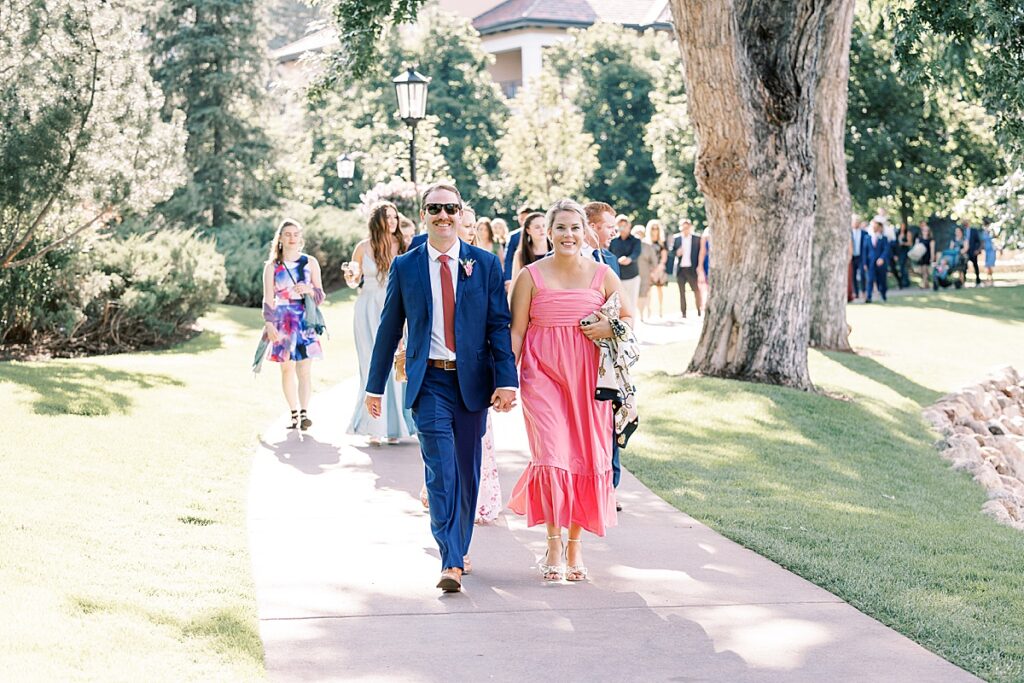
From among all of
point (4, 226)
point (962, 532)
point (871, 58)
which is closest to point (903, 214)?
point (871, 58)

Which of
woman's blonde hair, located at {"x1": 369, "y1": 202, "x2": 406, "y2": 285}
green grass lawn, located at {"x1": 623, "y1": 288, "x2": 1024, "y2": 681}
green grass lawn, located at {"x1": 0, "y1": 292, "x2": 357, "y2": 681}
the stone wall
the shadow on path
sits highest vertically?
woman's blonde hair, located at {"x1": 369, "y1": 202, "x2": 406, "y2": 285}

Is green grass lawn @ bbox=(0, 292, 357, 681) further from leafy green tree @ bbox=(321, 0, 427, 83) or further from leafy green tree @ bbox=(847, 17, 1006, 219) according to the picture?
leafy green tree @ bbox=(847, 17, 1006, 219)

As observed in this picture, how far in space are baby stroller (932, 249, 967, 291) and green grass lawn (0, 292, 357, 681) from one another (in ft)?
77.7

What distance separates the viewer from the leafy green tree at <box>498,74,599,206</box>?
4631 cm

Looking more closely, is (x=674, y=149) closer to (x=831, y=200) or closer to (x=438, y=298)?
(x=831, y=200)

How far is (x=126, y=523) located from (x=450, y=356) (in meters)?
2.52

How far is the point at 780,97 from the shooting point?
14312 millimetres

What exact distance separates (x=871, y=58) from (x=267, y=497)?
30089 millimetres

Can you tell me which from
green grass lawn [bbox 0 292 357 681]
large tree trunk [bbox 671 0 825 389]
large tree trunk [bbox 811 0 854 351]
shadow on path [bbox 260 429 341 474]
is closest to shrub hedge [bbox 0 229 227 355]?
green grass lawn [bbox 0 292 357 681]

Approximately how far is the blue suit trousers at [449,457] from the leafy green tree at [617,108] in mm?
44531

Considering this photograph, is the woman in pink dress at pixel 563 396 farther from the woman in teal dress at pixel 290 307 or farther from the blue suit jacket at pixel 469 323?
the woman in teal dress at pixel 290 307

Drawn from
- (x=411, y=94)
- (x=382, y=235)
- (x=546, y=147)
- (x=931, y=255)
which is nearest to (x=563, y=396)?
(x=382, y=235)

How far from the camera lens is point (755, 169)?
14.5m

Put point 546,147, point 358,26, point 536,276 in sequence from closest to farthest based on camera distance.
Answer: point 536,276, point 358,26, point 546,147
